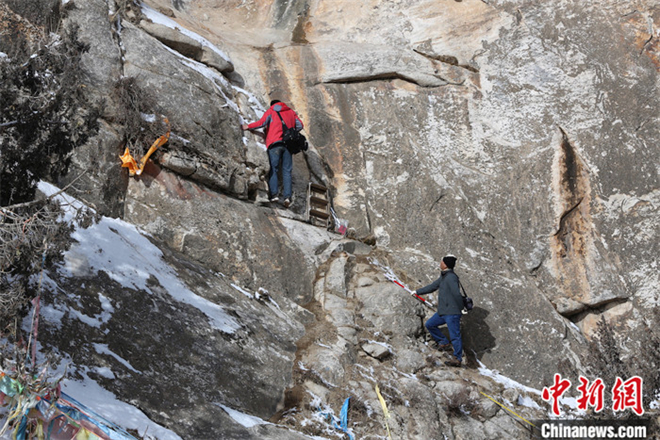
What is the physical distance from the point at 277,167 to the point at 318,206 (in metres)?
1.06

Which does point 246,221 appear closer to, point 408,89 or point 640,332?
point 408,89

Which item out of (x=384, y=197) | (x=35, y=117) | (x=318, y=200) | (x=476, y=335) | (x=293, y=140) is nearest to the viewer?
(x=35, y=117)

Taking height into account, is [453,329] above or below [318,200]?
below

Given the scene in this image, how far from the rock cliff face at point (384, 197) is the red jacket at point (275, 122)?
0.34 m

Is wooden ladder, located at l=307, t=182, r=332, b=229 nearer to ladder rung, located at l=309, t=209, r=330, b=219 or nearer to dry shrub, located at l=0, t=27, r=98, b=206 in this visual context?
ladder rung, located at l=309, t=209, r=330, b=219

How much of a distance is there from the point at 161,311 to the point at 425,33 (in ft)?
32.2

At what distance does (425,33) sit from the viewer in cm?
1453

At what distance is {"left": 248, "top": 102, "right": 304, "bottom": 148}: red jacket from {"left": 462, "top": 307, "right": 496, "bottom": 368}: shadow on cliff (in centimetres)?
448

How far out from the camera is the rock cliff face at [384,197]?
7.74 meters

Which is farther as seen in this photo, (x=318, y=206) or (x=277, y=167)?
Answer: (x=318, y=206)

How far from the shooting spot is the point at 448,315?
940cm

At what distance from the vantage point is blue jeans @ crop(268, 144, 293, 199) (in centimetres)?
1114

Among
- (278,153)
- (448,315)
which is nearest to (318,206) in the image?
(278,153)

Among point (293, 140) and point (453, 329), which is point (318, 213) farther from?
point (453, 329)
